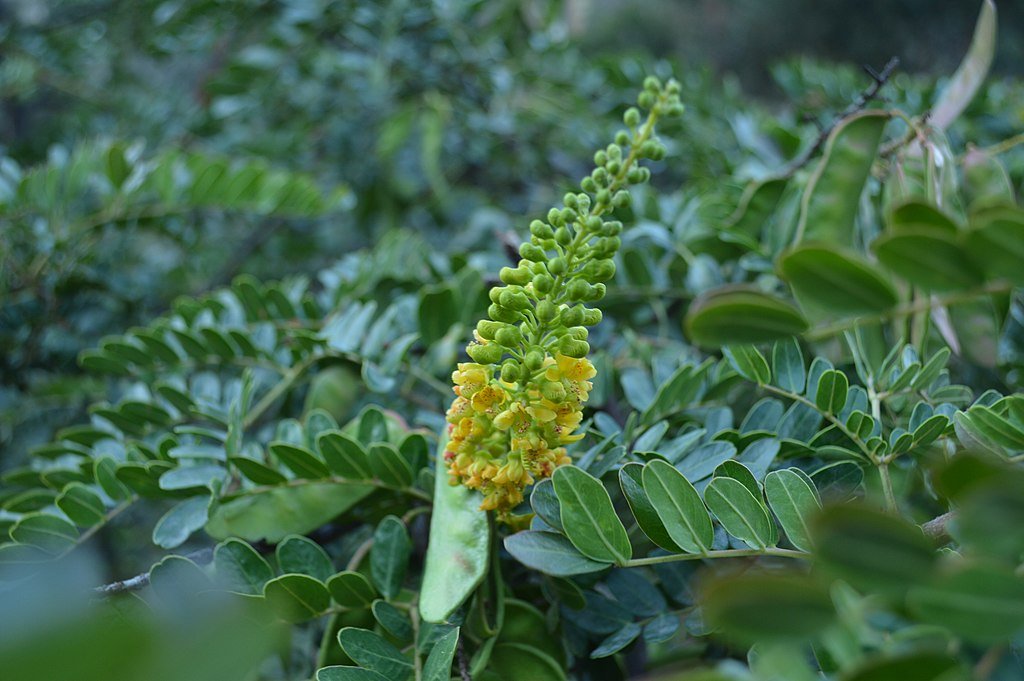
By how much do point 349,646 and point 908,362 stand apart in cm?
43

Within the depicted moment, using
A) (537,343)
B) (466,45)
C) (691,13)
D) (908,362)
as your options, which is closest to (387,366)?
(537,343)

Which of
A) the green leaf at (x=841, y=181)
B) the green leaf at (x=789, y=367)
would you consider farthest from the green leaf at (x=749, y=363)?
the green leaf at (x=841, y=181)

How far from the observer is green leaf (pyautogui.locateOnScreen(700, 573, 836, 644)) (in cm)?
24

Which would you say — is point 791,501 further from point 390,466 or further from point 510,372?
point 390,466

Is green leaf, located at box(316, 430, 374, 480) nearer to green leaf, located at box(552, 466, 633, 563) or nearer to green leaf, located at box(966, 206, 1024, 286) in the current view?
green leaf, located at box(552, 466, 633, 563)

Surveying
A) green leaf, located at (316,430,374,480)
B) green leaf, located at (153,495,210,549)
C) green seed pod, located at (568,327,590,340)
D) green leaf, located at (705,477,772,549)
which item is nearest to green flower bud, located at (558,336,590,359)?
green seed pod, located at (568,327,590,340)

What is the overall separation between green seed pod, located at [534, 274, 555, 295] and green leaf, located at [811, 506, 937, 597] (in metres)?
0.22

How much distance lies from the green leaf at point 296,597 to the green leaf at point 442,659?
0.33 feet

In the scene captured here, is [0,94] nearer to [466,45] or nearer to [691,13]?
[466,45]

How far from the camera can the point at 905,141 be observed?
68 cm

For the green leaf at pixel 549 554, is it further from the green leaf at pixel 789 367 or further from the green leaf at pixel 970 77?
the green leaf at pixel 970 77

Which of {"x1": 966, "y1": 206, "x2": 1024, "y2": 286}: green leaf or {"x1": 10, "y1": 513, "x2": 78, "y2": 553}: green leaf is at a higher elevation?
{"x1": 966, "y1": 206, "x2": 1024, "y2": 286}: green leaf

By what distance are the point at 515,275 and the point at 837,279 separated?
0.59ft

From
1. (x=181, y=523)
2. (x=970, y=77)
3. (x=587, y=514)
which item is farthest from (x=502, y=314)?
(x=970, y=77)
